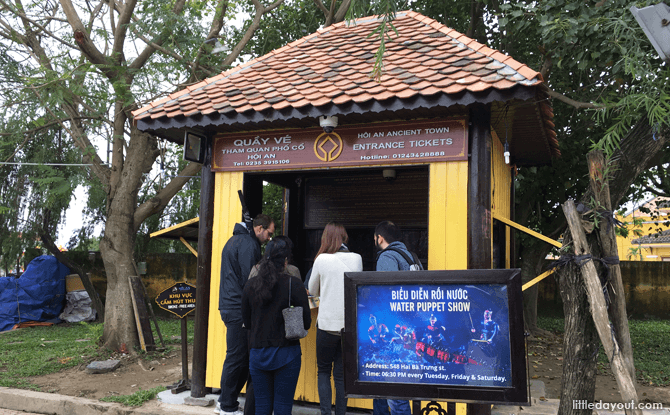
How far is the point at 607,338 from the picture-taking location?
3.71 metres

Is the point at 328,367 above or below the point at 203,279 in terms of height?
below

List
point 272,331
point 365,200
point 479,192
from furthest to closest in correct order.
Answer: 1. point 365,200
2. point 479,192
3. point 272,331

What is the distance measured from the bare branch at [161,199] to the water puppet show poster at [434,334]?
6380 mm

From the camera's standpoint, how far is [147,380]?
276 inches

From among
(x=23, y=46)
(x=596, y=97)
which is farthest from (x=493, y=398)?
(x=23, y=46)

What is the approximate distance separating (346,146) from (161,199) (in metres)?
5.14

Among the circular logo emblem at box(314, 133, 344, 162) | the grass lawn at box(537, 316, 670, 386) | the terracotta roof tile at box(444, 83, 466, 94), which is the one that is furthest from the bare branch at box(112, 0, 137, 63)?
the grass lawn at box(537, 316, 670, 386)

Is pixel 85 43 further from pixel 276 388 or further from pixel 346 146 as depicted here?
pixel 276 388

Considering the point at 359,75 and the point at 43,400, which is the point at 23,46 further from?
the point at 359,75

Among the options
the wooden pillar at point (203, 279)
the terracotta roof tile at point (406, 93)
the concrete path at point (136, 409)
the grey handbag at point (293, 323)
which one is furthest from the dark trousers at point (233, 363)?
the terracotta roof tile at point (406, 93)

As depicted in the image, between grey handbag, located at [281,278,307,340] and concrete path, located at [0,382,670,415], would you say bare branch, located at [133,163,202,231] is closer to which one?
concrete path, located at [0,382,670,415]

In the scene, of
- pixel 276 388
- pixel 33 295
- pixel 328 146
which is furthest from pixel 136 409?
pixel 33 295

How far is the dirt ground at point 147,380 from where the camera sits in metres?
6.39

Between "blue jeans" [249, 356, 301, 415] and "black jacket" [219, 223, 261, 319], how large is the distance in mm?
1009
